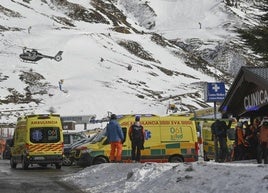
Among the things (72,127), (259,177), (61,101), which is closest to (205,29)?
(61,101)

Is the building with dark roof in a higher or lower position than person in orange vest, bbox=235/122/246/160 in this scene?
higher

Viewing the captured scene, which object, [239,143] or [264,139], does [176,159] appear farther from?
[264,139]

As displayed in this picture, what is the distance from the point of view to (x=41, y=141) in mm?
24500

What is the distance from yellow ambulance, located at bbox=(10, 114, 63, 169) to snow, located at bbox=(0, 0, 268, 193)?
5.30 metres

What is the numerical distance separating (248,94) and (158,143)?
159 inches

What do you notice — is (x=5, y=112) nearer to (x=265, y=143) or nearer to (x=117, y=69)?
(x=117, y=69)

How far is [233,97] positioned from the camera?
21.7m

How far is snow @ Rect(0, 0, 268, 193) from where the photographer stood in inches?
489

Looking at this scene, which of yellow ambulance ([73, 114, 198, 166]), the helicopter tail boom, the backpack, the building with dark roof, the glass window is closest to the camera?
the building with dark roof

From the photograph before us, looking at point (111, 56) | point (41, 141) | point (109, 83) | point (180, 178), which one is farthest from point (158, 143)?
point (111, 56)

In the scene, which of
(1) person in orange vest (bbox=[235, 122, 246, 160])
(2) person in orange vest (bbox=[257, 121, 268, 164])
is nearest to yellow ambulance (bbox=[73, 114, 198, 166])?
(1) person in orange vest (bbox=[235, 122, 246, 160])

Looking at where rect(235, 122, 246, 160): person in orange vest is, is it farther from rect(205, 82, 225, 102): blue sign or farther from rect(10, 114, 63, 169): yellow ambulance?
rect(10, 114, 63, 169): yellow ambulance

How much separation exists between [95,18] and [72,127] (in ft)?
378

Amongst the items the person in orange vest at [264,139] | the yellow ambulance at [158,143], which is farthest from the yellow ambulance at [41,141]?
the person in orange vest at [264,139]
